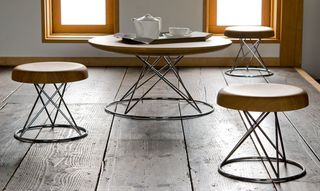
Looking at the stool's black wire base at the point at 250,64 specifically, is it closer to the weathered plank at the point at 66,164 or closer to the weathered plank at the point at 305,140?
the weathered plank at the point at 305,140

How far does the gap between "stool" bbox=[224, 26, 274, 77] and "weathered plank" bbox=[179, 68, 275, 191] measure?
85 centimetres

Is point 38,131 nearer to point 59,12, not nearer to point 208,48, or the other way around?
point 208,48

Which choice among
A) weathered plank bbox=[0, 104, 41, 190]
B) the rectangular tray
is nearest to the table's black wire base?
the rectangular tray

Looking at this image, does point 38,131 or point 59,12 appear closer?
point 38,131

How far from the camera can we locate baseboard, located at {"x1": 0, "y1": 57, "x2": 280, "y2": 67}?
7645 mm

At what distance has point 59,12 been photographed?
308 inches

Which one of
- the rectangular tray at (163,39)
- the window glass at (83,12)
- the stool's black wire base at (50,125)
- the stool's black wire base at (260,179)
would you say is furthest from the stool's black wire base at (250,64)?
the stool's black wire base at (260,179)

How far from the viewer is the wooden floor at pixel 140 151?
12.0 ft

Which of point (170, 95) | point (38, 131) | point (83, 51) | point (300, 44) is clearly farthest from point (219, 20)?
point (38, 131)

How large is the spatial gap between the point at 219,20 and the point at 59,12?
1694mm

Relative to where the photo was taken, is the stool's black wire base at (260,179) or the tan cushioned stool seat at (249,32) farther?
the tan cushioned stool seat at (249,32)

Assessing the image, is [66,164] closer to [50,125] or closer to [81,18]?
[50,125]

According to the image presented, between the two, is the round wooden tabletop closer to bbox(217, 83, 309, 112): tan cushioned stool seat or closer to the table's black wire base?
bbox(217, 83, 309, 112): tan cushioned stool seat

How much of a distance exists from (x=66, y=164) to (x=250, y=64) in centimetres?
399
